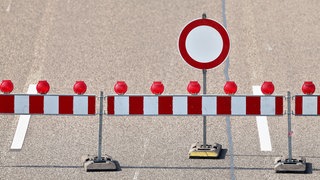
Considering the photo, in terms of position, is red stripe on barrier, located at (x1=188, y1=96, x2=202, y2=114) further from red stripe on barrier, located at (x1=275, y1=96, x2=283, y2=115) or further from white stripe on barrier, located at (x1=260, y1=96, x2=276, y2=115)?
red stripe on barrier, located at (x1=275, y1=96, x2=283, y2=115)

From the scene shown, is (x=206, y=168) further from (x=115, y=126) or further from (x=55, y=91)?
(x=55, y=91)

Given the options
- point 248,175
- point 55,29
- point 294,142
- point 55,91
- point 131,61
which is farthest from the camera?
point 55,29

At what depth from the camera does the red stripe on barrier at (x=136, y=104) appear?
17.2 meters

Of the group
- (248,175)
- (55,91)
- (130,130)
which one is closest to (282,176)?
(248,175)

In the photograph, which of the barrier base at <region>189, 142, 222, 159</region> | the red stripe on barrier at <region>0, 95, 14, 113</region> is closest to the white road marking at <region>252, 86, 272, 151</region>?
the barrier base at <region>189, 142, 222, 159</region>

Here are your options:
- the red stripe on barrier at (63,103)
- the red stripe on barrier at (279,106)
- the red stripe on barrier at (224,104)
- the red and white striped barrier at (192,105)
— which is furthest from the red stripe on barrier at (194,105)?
the red stripe on barrier at (63,103)

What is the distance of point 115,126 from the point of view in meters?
19.3

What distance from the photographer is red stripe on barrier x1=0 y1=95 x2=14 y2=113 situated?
17250 mm

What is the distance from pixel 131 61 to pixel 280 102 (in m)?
5.93

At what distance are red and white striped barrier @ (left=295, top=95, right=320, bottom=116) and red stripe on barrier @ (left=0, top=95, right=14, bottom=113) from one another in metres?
3.67

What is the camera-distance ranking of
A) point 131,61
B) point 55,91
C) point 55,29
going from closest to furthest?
point 55,91 < point 131,61 < point 55,29

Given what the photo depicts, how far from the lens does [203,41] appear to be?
17.4 metres

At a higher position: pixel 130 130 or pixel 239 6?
pixel 239 6

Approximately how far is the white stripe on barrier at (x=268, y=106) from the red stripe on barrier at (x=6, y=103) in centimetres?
322
